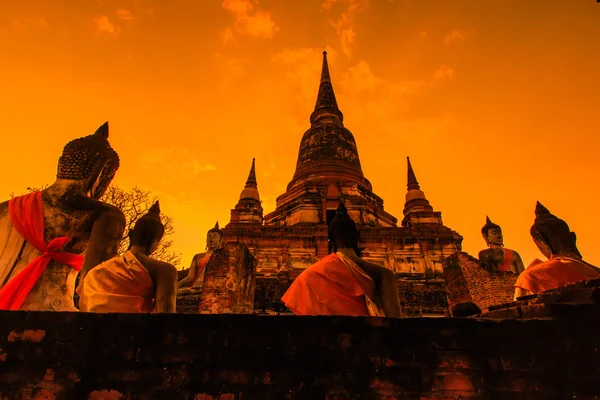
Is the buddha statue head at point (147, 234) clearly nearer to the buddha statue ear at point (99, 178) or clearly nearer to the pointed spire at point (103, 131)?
the buddha statue ear at point (99, 178)

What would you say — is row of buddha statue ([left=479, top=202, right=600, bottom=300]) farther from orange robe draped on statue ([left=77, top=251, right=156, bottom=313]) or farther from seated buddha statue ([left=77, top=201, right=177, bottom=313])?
orange robe draped on statue ([left=77, top=251, right=156, bottom=313])

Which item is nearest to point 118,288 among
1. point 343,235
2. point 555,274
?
point 343,235

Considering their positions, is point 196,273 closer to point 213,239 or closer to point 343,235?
point 213,239

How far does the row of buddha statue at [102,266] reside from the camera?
360cm

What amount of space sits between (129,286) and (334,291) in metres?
2.14

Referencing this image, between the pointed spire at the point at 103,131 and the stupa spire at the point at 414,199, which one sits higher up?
the stupa spire at the point at 414,199

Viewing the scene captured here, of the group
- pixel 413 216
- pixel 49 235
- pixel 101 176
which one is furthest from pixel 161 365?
pixel 413 216

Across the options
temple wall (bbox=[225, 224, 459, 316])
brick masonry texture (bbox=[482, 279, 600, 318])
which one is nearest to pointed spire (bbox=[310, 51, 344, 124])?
temple wall (bbox=[225, 224, 459, 316])

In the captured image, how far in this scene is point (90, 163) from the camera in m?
4.57

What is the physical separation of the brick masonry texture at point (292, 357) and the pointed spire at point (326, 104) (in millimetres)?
26099

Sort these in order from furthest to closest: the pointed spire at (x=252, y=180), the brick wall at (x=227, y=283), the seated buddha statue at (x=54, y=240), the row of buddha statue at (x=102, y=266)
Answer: the pointed spire at (x=252, y=180) → the brick wall at (x=227, y=283) → the seated buddha statue at (x=54, y=240) → the row of buddha statue at (x=102, y=266)

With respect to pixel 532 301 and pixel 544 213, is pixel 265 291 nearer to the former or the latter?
pixel 544 213

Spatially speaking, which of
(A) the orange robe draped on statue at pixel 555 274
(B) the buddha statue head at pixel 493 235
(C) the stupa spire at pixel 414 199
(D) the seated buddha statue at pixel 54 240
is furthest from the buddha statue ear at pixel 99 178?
(C) the stupa spire at pixel 414 199

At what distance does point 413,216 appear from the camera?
20.6m
